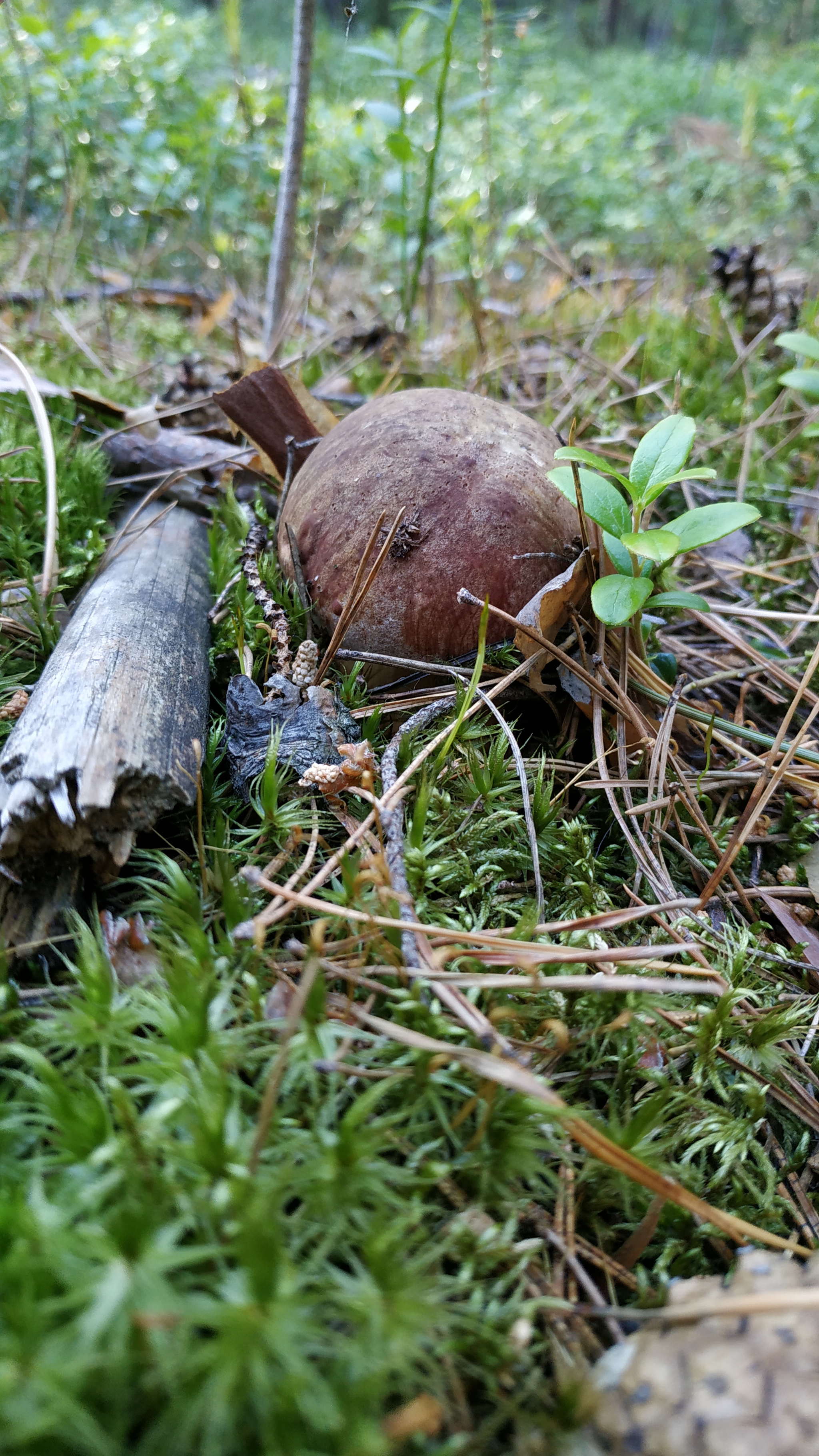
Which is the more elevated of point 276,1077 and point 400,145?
point 400,145

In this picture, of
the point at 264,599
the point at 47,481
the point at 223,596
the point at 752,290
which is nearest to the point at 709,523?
the point at 264,599

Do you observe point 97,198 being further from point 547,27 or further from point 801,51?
point 801,51

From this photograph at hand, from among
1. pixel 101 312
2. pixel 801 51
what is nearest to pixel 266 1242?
pixel 101 312

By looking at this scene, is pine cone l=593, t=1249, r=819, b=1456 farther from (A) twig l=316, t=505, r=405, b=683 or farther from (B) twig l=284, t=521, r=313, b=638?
(B) twig l=284, t=521, r=313, b=638

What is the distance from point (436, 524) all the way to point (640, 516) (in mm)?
411

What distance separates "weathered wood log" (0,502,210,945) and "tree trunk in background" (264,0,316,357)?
5.74ft

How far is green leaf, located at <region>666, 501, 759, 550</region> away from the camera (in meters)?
1.52

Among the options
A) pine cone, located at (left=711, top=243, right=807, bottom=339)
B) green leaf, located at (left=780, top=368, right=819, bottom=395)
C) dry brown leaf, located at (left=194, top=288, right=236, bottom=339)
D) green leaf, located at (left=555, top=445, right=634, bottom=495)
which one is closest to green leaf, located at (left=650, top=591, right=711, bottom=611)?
green leaf, located at (left=555, top=445, right=634, bottom=495)

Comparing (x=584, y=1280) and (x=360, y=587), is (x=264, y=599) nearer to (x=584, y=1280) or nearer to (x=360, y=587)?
(x=360, y=587)

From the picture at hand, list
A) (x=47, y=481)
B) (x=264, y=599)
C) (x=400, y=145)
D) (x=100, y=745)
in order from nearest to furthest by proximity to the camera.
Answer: (x=100, y=745) → (x=264, y=599) → (x=47, y=481) → (x=400, y=145)

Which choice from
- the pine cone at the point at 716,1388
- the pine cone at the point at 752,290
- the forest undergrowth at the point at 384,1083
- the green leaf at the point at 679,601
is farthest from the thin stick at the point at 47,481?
the pine cone at the point at 752,290

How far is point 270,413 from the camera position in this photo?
2.16 m

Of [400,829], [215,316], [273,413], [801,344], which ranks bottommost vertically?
[400,829]

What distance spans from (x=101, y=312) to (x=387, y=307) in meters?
1.34
